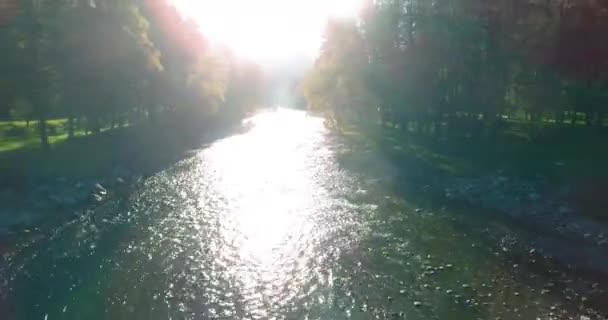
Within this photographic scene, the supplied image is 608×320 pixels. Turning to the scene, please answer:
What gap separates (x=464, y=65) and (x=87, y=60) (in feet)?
150

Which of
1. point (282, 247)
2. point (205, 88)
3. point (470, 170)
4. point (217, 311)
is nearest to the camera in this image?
point (217, 311)

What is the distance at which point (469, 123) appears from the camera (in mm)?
65000

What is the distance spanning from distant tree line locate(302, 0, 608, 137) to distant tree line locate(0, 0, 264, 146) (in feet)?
82.6

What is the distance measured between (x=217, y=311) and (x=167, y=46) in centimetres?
6300

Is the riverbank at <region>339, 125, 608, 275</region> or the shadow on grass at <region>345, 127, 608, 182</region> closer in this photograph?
the riverbank at <region>339, 125, 608, 275</region>

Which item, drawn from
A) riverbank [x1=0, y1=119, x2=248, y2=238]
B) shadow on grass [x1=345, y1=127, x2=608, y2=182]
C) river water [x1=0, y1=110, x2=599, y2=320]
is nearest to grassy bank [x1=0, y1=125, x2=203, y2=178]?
riverbank [x1=0, y1=119, x2=248, y2=238]

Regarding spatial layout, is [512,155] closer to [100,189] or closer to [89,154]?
[100,189]

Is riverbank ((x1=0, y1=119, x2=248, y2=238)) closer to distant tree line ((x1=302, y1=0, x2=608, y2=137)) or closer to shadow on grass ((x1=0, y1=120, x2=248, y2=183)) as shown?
shadow on grass ((x1=0, y1=120, x2=248, y2=183))

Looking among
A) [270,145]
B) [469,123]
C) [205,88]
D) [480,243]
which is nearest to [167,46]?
[205,88]

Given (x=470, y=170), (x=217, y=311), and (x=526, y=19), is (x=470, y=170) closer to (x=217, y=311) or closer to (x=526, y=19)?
(x=526, y=19)

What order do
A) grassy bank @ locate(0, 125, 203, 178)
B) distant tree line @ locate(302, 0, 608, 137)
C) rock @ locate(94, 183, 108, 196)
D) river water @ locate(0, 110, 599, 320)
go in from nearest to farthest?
river water @ locate(0, 110, 599, 320) → rock @ locate(94, 183, 108, 196) → grassy bank @ locate(0, 125, 203, 178) → distant tree line @ locate(302, 0, 608, 137)

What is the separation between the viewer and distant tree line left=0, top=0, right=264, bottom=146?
1770 inches

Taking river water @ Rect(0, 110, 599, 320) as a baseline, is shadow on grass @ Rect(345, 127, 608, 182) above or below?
above

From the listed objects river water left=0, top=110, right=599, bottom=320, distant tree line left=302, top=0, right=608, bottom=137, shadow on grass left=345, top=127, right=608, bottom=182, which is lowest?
river water left=0, top=110, right=599, bottom=320
